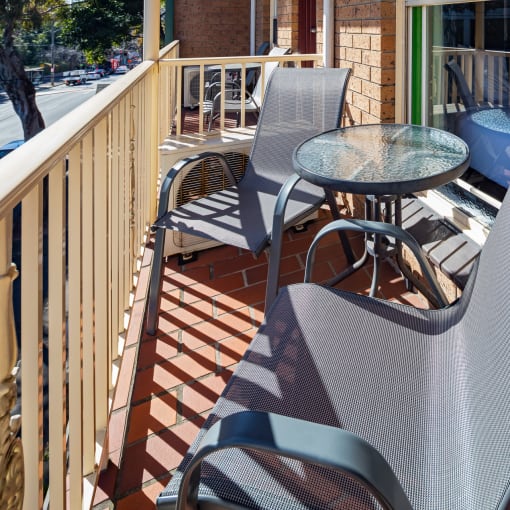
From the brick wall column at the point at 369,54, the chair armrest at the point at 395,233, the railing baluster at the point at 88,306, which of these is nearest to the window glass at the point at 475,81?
the brick wall column at the point at 369,54

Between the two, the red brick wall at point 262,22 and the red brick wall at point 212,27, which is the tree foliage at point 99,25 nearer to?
the red brick wall at point 212,27

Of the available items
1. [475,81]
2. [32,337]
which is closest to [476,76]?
[475,81]

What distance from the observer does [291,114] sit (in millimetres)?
2871

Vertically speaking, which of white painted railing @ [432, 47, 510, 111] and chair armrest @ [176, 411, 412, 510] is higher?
white painted railing @ [432, 47, 510, 111]

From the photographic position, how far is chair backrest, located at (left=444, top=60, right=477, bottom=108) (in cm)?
216

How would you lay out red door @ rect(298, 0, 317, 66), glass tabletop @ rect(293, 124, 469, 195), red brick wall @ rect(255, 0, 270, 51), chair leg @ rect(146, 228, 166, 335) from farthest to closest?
red brick wall @ rect(255, 0, 270, 51)
red door @ rect(298, 0, 317, 66)
chair leg @ rect(146, 228, 166, 335)
glass tabletop @ rect(293, 124, 469, 195)

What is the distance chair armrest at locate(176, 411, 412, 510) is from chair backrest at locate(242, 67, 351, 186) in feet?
6.91

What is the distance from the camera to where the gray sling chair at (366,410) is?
28.9 inches

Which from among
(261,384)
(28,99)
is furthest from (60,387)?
(28,99)

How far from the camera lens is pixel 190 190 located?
3.02m

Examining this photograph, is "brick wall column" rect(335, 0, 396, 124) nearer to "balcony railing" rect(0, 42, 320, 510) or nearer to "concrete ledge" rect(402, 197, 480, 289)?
"concrete ledge" rect(402, 197, 480, 289)

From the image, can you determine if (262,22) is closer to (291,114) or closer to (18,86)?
(18,86)

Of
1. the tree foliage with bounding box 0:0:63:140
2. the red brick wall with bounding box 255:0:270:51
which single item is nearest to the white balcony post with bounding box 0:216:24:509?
the tree foliage with bounding box 0:0:63:140

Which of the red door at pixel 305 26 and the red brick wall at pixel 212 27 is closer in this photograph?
the red door at pixel 305 26
